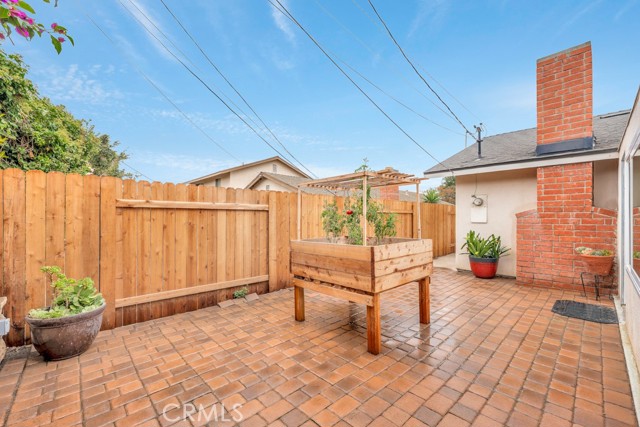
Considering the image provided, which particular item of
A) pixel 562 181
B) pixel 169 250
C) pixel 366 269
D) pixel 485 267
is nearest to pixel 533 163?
pixel 562 181

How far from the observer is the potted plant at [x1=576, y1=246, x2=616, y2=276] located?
4191 mm

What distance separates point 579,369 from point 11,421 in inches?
164

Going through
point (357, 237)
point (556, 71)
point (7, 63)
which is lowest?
point (357, 237)

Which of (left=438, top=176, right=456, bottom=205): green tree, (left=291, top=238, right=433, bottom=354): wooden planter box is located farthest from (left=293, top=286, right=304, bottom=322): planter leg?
(left=438, top=176, right=456, bottom=205): green tree

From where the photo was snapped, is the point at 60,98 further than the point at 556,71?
Yes

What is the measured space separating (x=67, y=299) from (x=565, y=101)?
7.71m

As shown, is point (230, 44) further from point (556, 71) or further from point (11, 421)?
point (11, 421)

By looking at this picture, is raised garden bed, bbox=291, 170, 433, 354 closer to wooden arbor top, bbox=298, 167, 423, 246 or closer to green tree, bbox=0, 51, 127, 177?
wooden arbor top, bbox=298, 167, 423, 246

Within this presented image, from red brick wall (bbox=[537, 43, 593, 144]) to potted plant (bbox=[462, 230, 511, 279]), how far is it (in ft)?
6.98

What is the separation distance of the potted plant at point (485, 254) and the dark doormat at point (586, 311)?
153cm

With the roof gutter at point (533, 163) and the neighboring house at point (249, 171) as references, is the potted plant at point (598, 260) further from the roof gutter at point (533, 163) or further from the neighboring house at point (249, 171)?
the neighboring house at point (249, 171)

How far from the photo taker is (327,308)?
3996 mm

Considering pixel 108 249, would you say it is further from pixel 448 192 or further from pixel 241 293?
pixel 448 192

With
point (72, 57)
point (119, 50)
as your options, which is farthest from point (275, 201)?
point (72, 57)
